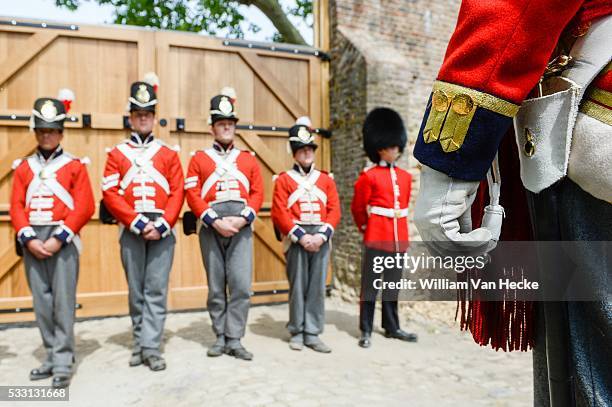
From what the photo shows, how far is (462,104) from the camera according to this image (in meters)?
1.15

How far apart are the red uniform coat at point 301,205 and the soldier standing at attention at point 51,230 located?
1683mm

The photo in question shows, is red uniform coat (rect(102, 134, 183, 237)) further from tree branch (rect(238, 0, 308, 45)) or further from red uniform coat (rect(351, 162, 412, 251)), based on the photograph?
tree branch (rect(238, 0, 308, 45))

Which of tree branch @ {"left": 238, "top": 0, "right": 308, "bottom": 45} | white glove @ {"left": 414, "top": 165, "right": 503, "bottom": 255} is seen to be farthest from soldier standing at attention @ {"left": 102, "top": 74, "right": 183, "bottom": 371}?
tree branch @ {"left": 238, "top": 0, "right": 308, "bottom": 45}

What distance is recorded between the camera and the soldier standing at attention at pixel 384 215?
5.22m

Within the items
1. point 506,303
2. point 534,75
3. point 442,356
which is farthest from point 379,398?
point 534,75

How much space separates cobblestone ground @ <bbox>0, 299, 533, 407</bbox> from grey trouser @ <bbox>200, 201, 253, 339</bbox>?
0.36 m

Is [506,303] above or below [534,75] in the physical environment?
below

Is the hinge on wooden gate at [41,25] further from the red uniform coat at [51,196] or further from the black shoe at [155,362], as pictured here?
the black shoe at [155,362]

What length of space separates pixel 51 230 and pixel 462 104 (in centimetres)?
377

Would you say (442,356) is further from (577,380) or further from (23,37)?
(23,37)

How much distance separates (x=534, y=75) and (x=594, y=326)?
56 centimetres

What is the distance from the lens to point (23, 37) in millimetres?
5719

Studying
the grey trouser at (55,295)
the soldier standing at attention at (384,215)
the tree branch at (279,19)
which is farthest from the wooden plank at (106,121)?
the tree branch at (279,19)

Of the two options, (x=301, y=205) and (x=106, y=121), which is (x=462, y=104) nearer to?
(x=301, y=205)
